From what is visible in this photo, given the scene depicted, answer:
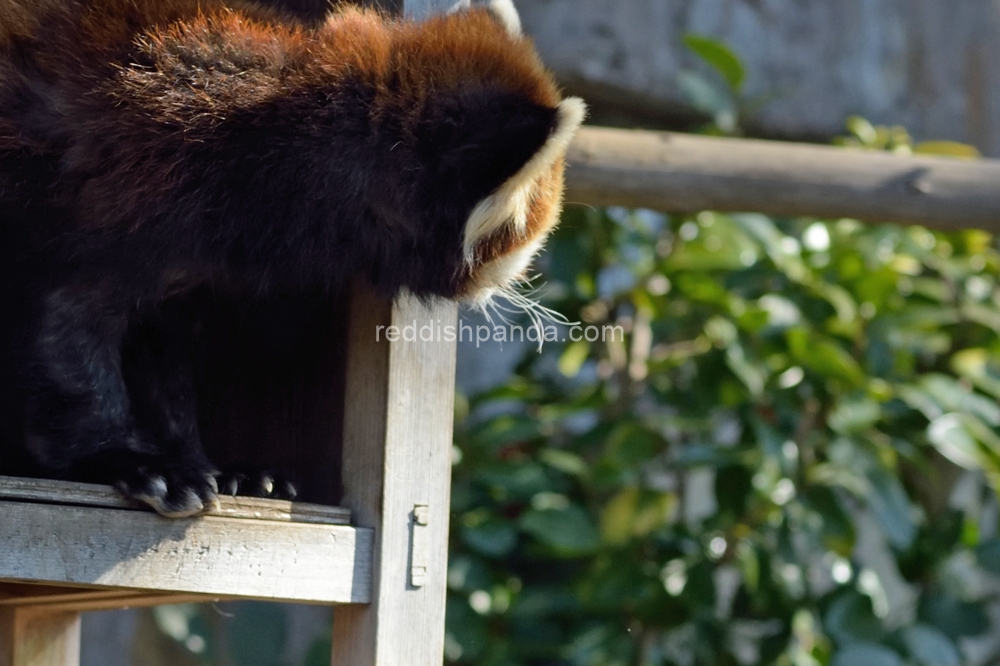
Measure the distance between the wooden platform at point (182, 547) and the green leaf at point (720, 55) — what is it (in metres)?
1.73

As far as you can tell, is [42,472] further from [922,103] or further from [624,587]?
[922,103]

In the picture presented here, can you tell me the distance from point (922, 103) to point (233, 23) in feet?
12.4

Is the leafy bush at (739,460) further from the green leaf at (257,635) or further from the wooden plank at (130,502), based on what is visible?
the wooden plank at (130,502)

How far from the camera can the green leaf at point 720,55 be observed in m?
Result: 2.95

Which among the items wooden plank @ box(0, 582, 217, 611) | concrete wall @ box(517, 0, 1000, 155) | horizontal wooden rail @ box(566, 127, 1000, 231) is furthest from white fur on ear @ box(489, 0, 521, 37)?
concrete wall @ box(517, 0, 1000, 155)

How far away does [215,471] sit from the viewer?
1.66 meters

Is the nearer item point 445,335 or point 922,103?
point 445,335

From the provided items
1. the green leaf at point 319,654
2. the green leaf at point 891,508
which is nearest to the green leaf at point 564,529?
the green leaf at point 319,654

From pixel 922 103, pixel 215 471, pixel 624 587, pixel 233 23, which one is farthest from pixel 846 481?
pixel 922 103

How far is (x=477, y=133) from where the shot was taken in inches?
61.9

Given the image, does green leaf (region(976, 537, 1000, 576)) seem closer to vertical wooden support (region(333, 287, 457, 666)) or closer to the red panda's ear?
vertical wooden support (region(333, 287, 457, 666))

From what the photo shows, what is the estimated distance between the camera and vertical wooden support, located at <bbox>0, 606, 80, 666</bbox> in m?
2.17

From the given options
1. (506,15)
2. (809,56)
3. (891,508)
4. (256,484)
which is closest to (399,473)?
(256,484)

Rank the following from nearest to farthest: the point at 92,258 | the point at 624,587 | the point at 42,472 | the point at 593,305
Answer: the point at 92,258
the point at 42,472
the point at 624,587
the point at 593,305
